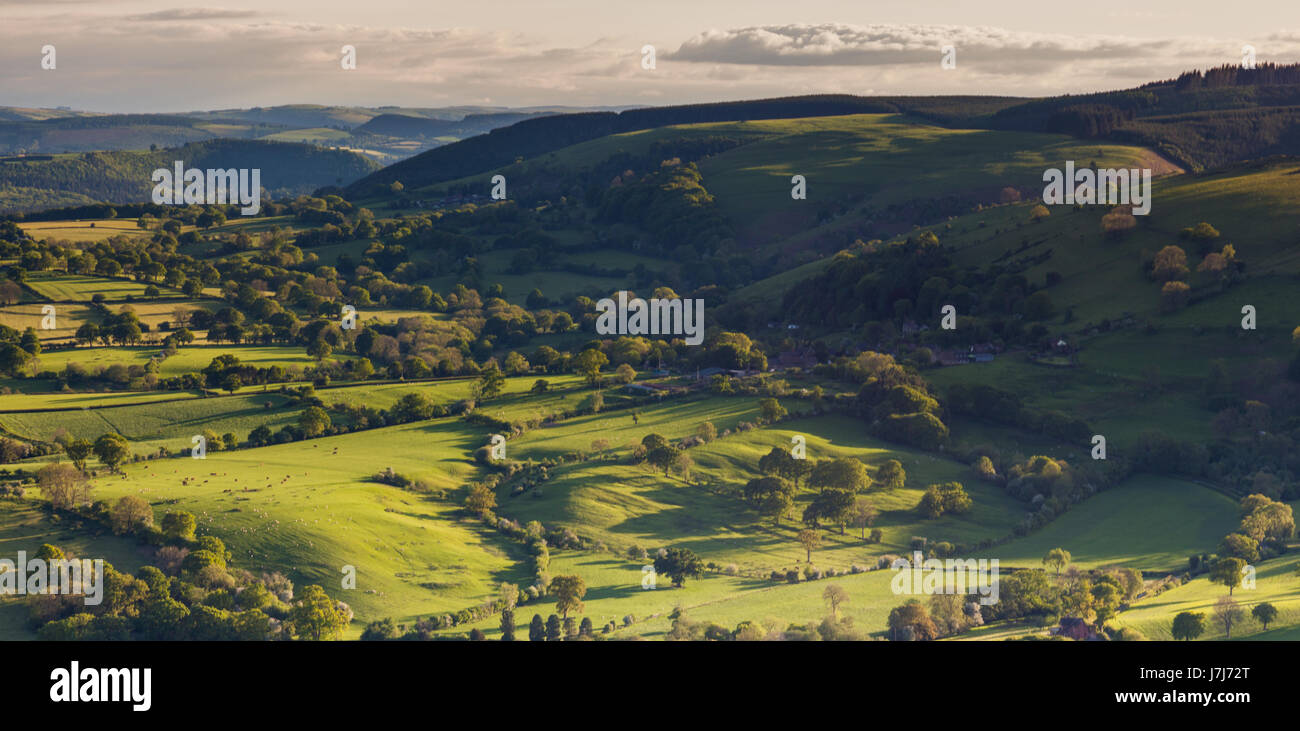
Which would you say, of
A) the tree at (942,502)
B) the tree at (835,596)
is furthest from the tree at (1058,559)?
the tree at (835,596)

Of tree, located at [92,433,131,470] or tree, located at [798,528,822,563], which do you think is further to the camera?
tree, located at [92,433,131,470]

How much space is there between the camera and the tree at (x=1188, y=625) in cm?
4781

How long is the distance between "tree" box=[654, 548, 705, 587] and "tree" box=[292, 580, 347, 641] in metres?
18.8

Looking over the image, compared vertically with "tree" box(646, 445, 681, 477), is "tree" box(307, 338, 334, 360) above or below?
above

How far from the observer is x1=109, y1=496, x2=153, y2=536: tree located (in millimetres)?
60781

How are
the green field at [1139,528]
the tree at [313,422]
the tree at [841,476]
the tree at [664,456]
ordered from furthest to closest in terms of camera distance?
the tree at [313,422] → the tree at [664,456] → the tree at [841,476] → the green field at [1139,528]

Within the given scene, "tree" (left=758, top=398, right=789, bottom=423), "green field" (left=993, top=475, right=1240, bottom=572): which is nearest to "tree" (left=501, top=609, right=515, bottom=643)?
"green field" (left=993, top=475, right=1240, bottom=572)

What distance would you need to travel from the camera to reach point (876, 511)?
74.5 metres

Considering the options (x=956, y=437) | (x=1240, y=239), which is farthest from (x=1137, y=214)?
(x=956, y=437)

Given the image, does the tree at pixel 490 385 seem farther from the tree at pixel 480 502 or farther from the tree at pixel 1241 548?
the tree at pixel 1241 548

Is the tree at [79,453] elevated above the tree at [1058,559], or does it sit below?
above

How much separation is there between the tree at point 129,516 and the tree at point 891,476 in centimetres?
4917

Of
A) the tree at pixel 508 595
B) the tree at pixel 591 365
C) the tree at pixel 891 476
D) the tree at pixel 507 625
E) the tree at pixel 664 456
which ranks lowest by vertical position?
the tree at pixel 508 595

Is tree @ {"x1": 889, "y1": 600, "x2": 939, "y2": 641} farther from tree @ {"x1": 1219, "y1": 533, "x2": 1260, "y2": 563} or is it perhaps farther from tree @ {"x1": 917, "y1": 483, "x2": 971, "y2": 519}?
tree @ {"x1": 1219, "y1": 533, "x2": 1260, "y2": 563}
